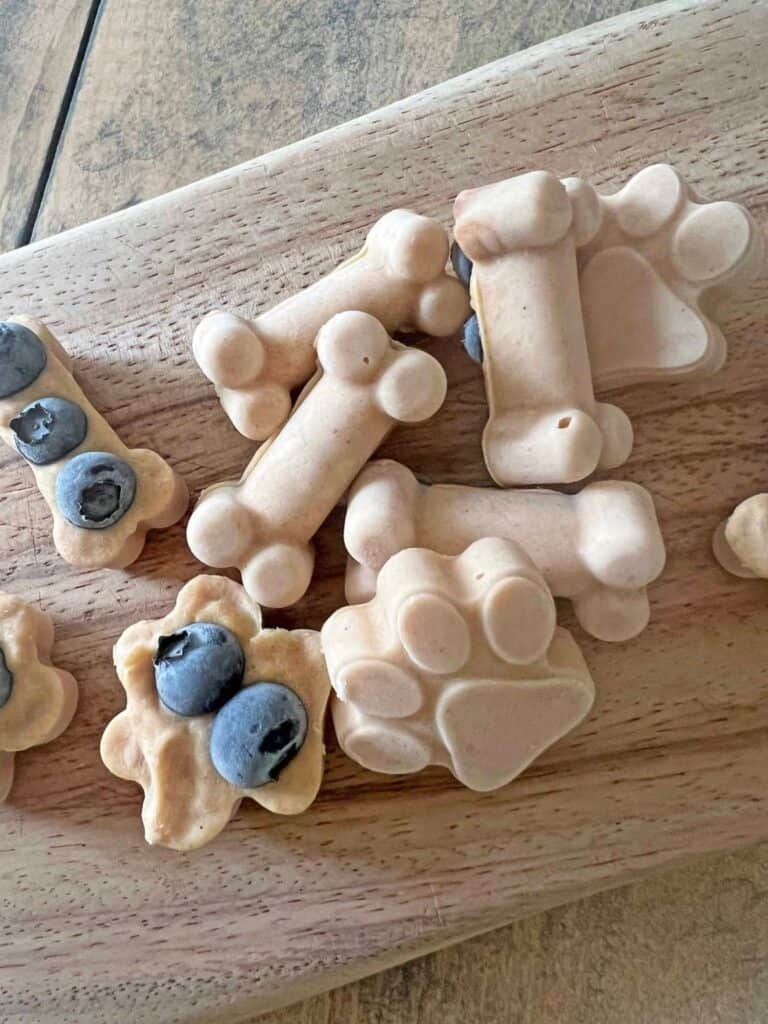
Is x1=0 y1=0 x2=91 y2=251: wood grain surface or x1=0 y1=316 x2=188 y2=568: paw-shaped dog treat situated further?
x1=0 y1=0 x2=91 y2=251: wood grain surface

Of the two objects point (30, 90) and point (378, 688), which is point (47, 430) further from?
point (30, 90)

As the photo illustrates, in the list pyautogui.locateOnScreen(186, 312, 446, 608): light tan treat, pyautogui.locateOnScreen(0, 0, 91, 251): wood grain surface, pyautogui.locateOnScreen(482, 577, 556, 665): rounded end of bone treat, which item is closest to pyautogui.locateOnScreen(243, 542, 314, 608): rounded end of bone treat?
pyautogui.locateOnScreen(186, 312, 446, 608): light tan treat

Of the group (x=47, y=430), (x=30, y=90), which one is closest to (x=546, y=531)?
(x=47, y=430)

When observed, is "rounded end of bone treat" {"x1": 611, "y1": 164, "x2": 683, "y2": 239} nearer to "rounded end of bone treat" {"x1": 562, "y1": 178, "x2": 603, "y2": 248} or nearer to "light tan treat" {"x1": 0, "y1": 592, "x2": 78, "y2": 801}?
"rounded end of bone treat" {"x1": 562, "y1": 178, "x2": 603, "y2": 248}

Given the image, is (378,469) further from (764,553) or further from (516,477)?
(764,553)

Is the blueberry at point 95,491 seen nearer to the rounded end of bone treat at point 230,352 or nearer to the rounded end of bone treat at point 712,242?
the rounded end of bone treat at point 230,352

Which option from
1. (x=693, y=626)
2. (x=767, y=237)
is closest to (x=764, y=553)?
(x=693, y=626)
